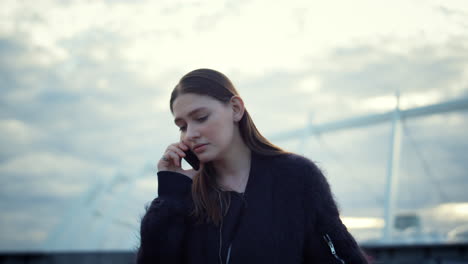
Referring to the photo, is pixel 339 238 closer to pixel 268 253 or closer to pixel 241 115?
pixel 268 253

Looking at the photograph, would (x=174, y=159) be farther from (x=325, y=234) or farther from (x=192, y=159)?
(x=325, y=234)

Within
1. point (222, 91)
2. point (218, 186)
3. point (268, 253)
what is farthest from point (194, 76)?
point (268, 253)

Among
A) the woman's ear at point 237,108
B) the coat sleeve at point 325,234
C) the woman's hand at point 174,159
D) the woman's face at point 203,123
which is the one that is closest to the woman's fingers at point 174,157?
the woman's hand at point 174,159

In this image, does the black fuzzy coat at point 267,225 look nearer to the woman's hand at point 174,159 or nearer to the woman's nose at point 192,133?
the woman's hand at point 174,159

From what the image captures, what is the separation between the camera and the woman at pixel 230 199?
225cm

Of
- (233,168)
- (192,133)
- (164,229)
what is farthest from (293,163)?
(164,229)

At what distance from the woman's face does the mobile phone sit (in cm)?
9

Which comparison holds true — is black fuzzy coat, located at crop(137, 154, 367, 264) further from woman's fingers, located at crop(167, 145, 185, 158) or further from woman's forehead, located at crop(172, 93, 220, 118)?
woman's forehead, located at crop(172, 93, 220, 118)

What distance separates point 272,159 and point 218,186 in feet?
1.10

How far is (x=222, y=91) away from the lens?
247 centimetres

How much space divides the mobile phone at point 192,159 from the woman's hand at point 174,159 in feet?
0.11

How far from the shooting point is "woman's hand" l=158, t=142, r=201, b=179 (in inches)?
98.0

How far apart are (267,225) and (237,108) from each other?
65cm

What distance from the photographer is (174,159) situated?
98.8 inches
